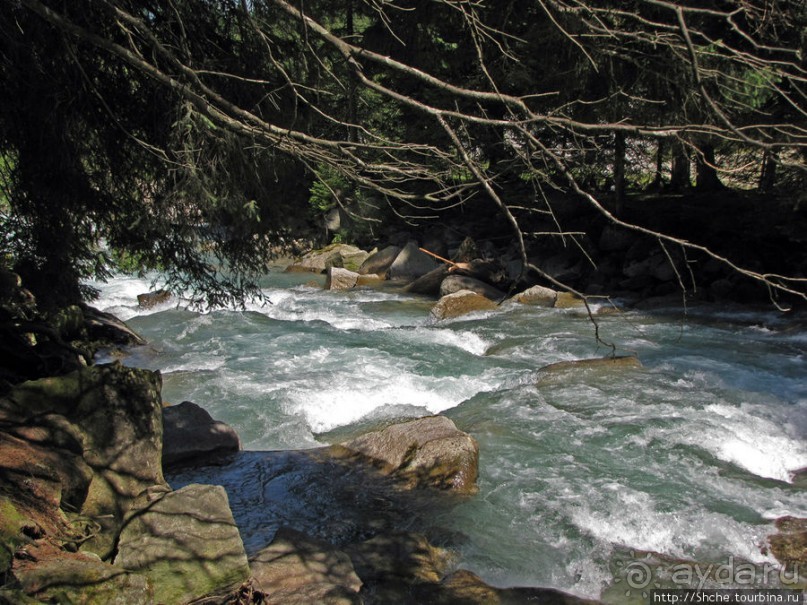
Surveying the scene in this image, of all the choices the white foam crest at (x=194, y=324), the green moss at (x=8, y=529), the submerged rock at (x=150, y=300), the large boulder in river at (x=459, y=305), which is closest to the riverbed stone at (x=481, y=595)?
the green moss at (x=8, y=529)

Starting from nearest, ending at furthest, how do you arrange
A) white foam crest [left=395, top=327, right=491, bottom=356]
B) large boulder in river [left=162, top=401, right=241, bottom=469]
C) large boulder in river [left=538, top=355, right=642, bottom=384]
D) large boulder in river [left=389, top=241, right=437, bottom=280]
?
large boulder in river [left=162, top=401, right=241, bottom=469]
large boulder in river [left=538, top=355, right=642, bottom=384]
white foam crest [left=395, top=327, right=491, bottom=356]
large boulder in river [left=389, top=241, right=437, bottom=280]

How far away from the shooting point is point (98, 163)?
19.4 feet

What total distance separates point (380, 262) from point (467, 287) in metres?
5.06

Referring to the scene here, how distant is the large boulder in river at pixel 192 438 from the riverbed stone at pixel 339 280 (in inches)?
428

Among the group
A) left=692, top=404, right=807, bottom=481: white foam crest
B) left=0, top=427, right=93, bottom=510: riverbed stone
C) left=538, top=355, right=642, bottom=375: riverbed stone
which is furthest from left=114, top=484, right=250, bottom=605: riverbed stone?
left=538, top=355, right=642, bottom=375: riverbed stone

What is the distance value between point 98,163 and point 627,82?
8294 millimetres

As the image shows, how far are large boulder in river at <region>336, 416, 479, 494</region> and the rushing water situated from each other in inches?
9.4

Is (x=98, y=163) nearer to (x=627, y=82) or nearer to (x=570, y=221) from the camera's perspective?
(x=627, y=82)

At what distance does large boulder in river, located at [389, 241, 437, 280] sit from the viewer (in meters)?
18.7

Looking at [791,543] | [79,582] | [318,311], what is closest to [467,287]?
[318,311]

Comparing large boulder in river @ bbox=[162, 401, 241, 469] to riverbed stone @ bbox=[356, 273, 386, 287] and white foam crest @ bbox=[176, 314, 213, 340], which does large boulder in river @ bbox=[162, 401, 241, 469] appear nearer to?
white foam crest @ bbox=[176, 314, 213, 340]

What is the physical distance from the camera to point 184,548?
3924 mm

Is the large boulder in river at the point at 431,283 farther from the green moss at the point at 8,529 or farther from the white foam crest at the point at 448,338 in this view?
the green moss at the point at 8,529

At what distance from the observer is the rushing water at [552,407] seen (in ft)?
16.9
